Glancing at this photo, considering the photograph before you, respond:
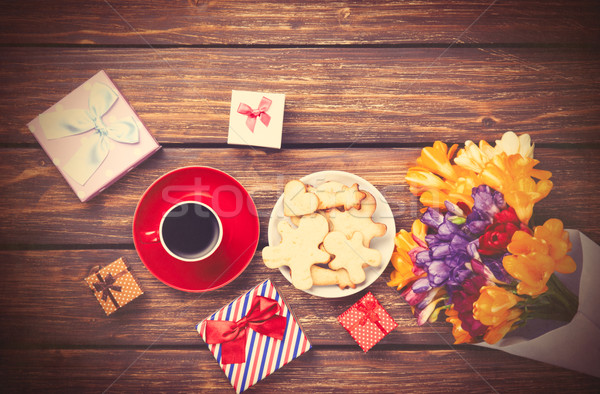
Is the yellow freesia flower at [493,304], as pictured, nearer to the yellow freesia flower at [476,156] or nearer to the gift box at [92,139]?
the yellow freesia flower at [476,156]

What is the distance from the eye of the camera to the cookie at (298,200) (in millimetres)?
1043

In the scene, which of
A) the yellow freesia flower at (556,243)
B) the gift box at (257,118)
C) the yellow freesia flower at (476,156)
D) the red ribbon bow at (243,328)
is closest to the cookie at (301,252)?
the red ribbon bow at (243,328)

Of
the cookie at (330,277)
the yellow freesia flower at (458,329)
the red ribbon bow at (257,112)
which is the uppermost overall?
the red ribbon bow at (257,112)

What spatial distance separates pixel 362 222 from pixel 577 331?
0.55 m

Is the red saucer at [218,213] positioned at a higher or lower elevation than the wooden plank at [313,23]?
lower

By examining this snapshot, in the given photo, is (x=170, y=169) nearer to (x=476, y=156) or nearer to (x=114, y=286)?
(x=114, y=286)

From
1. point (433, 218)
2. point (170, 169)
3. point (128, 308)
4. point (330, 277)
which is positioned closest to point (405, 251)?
point (433, 218)

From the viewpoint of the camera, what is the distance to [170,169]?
116cm

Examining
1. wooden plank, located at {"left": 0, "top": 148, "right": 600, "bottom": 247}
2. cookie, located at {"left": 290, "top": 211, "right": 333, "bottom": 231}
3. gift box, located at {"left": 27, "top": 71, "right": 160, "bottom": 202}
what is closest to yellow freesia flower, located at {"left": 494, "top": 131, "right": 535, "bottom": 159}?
wooden plank, located at {"left": 0, "top": 148, "right": 600, "bottom": 247}

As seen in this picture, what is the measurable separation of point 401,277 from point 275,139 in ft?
1.70

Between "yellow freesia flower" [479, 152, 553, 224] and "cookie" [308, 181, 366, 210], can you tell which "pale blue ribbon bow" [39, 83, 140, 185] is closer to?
"cookie" [308, 181, 366, 210]

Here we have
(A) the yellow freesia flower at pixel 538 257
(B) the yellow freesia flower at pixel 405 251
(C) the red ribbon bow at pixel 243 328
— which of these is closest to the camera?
(A) the yellow freesia flower at pixel 538 257

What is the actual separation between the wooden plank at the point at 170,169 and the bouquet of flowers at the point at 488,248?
192 millimetres

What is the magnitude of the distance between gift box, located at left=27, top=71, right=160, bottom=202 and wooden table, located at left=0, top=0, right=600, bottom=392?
42 millimetres
